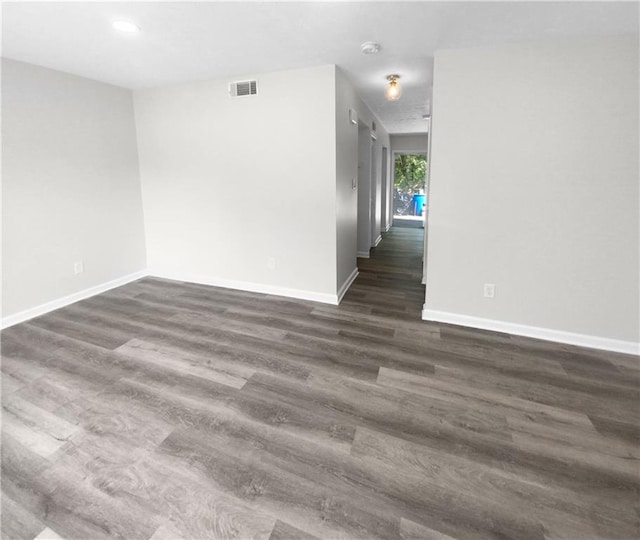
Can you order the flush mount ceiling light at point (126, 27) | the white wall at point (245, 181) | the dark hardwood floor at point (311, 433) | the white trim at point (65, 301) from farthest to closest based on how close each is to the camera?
the white wall at point (245, 181) → the white trim at point (65, 301) → the flush mount ceiling light at point (126, 27) → the dark hardwood floor at point (311, 433)

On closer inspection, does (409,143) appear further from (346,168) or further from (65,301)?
(65,301)

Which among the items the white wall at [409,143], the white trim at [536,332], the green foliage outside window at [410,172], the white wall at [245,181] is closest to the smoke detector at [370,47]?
the white wall at [245,181]

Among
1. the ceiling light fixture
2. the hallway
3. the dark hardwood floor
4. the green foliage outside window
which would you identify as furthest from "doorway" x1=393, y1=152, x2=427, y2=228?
the dark hardwood floor

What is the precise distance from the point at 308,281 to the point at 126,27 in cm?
269

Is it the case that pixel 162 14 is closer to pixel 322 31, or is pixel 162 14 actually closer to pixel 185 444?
pixel 322 31

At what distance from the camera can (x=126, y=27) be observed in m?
2.44

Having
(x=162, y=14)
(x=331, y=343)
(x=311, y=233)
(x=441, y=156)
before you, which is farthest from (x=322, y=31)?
(x=331, y=343)

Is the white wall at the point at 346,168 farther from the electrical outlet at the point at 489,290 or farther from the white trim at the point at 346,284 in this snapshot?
the electrical outlet at the point at 489,290

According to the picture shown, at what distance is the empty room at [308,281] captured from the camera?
1552 mm

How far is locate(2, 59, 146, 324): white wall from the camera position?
124 inches

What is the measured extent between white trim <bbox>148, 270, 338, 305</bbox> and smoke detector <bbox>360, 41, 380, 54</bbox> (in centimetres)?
235

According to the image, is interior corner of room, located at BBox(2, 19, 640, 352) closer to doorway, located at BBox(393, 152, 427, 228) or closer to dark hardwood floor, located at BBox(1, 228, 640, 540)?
dark hardwood floor, located at BBox(1, 228, 640, 540)

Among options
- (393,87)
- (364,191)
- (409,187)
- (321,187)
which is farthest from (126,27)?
(409,187)

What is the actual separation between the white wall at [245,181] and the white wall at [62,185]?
1.08 ft
